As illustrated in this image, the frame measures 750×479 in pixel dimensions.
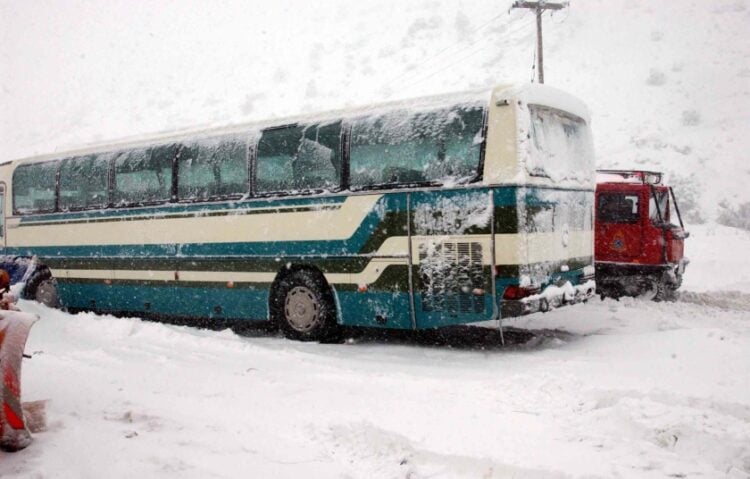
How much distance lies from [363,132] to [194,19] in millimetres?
65994

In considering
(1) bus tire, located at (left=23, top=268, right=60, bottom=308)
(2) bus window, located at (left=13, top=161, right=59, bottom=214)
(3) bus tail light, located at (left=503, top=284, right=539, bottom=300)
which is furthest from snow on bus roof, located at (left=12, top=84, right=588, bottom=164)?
(1) bus tire, located at (left=23, top=268, right=60, bottom=308)

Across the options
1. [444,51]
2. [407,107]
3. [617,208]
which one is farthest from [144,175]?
[444,51]

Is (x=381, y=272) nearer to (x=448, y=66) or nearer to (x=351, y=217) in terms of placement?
(x=351, y=217)

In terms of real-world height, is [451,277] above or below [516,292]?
above

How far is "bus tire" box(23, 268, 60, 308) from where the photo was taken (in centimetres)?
1355

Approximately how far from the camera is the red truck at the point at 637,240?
1348 centimetres

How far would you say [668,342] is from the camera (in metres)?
8.16

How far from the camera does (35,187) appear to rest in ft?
45.6

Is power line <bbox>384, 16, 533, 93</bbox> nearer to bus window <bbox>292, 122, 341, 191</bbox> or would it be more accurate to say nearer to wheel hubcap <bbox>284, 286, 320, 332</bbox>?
bus window <bbox>292, 122, 341, 191</bbox>

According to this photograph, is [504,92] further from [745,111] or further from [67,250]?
[745,111]

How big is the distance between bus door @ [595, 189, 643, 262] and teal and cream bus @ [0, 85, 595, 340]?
3823 millimetres

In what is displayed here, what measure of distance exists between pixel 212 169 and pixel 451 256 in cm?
460

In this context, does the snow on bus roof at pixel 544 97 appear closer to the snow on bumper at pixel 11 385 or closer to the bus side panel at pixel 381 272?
the bus side panel at pixel 381 272

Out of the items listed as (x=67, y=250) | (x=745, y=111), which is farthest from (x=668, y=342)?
(x=745, y=111)
